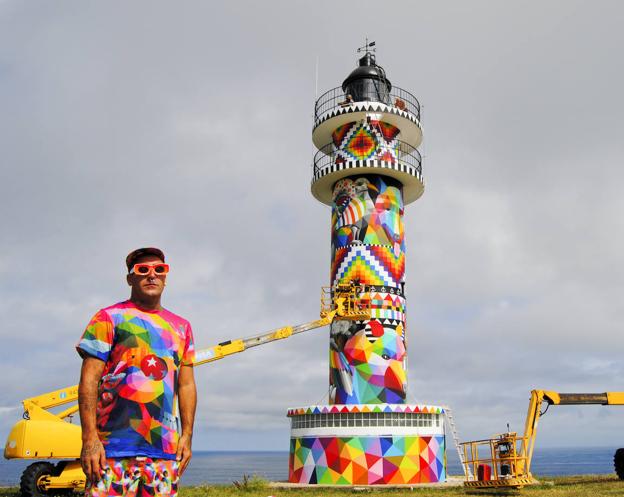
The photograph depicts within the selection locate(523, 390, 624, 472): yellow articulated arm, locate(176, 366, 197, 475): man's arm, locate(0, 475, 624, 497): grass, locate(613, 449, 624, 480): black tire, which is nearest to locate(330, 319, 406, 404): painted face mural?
locate(0, 475, 624, 497): grass

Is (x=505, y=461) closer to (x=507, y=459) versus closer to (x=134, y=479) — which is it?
(x=507, y=459)

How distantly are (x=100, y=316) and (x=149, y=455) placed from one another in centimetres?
127

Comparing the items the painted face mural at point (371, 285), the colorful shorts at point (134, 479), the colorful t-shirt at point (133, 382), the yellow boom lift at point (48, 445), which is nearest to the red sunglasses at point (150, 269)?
the colorful t-shirt at point (133, 382)

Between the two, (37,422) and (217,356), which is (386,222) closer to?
(217,356)

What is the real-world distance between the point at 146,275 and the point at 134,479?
1770 mm

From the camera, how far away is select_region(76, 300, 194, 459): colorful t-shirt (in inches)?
217

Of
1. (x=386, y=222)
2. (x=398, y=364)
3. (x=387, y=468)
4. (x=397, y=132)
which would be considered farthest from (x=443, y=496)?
(x=397, y=132)

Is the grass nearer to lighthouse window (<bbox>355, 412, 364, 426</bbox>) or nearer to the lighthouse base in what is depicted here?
the lighthouse base

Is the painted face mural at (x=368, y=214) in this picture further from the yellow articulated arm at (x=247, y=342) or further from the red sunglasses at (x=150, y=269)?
the red sunglasses at (x=150, y=269)

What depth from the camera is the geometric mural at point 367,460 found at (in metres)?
27.9

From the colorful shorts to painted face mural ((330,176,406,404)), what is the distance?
84.4 feet

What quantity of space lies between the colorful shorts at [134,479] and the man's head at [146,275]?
1.39 meters

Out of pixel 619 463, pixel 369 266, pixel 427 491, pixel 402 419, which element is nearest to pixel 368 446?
pixel 402 419

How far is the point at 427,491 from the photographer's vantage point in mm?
24016
